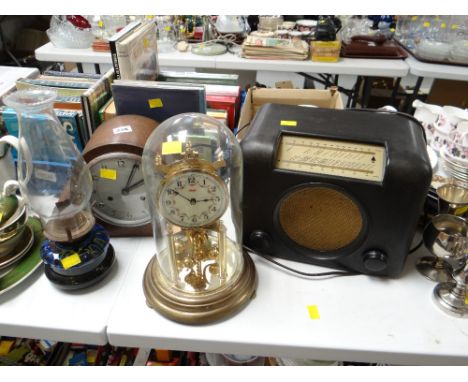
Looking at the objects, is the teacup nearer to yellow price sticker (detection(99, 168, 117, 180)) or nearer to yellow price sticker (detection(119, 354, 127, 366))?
yellow price sticker (detection(99, 168, 117, 180))

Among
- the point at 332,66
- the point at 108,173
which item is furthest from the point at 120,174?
the point at 332,66

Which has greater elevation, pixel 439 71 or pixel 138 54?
pixel 138 54

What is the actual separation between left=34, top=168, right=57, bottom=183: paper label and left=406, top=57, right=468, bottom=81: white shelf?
72.9 inches

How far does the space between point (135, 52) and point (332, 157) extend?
0.68 meters

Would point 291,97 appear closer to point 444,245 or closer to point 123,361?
point 444,245

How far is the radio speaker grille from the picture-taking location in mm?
694

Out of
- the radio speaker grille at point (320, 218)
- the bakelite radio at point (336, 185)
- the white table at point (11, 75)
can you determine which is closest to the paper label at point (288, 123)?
the bakelite radio at point (336, 185)

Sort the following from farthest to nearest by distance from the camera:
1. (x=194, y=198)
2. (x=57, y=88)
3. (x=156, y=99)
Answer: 1. (x=57, y=88)
2. (x=156, y=99)
3. (x=194, y=198)

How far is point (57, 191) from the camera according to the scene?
2.56ft

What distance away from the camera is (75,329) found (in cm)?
66

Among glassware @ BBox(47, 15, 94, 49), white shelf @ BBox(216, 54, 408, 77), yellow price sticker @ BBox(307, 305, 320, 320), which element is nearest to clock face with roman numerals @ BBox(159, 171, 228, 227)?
yellow price sticker @ BBox(307, 305, 320, 320)

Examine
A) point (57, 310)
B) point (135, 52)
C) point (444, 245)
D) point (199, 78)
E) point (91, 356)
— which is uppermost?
point (135, 52)

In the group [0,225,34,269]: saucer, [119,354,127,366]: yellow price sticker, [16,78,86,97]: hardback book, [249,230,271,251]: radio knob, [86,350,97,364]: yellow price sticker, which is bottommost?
[86,350,97,364]: yellow price sticker

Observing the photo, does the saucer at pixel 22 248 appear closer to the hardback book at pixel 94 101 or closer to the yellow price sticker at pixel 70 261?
the yellow price sticker at pixel 70 261
